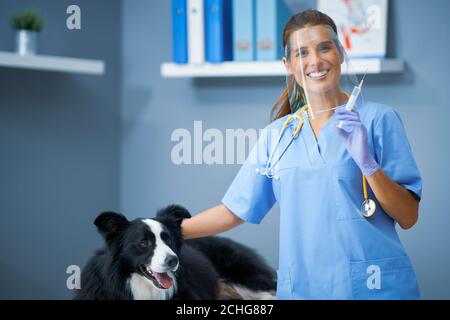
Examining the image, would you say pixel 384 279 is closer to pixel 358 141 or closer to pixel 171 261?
pixel 358 141

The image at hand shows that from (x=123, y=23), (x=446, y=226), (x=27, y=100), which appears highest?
(x=123, y=23)

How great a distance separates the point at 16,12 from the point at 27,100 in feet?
0.73

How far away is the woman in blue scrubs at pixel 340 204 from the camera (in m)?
0.99

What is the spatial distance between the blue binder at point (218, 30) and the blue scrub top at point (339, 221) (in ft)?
1.84

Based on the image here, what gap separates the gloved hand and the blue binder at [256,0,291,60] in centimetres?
65

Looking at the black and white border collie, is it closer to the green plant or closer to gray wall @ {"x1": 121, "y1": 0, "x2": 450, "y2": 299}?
gray wall @ {"x1": 121, "y1": 0, "x2": 450, "y2": 299}

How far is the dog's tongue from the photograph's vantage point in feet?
3.44

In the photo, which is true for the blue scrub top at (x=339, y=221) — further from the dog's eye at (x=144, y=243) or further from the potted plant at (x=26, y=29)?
the potted plant at (x=26, y=29)

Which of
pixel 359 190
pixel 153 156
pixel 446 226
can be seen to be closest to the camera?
pixel 359 190

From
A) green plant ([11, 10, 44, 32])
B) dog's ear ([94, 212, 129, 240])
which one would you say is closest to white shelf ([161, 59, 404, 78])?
green plant ([11, 10, 44, 32])

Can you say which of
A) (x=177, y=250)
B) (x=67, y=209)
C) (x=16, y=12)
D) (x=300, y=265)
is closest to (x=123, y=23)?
(x=16, y=12)

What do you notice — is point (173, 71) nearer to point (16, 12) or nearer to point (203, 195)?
point (203, 195)

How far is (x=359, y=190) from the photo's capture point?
1.00 m

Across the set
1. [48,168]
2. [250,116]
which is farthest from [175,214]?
[48,168]
